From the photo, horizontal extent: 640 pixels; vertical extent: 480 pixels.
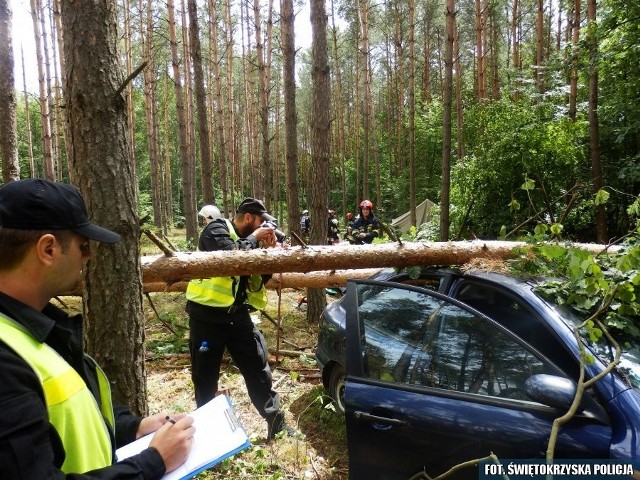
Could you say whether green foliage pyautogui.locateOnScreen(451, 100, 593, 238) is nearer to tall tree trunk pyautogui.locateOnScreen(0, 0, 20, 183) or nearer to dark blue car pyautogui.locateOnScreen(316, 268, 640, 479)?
dark blue car pyautogui.locateOnScreen(316, 268, 640, 479)

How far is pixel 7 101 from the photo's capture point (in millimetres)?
5676

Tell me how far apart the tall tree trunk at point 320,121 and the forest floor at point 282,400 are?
5.69 ft

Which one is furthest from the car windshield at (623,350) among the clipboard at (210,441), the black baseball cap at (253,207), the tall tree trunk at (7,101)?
the tall tree trunk at (7,101)

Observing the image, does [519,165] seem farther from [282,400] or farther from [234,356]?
[234,356]

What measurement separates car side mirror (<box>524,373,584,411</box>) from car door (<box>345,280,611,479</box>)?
90 millimetres

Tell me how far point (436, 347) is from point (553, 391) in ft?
2.15

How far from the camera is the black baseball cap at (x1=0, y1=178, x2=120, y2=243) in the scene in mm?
1188

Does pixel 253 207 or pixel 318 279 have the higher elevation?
pixel 253 207

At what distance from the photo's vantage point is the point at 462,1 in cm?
2397

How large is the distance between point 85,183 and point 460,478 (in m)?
2.44

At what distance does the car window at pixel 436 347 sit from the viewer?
217 cm

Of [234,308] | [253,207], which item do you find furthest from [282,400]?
[253,207]

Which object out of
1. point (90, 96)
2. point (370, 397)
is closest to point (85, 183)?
point (90, 96)

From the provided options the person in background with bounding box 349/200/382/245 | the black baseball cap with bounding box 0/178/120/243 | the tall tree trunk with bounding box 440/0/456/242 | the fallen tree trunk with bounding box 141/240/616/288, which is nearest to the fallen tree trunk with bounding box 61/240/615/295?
the fallen tree trunk with bounding box 141/240/616/288
